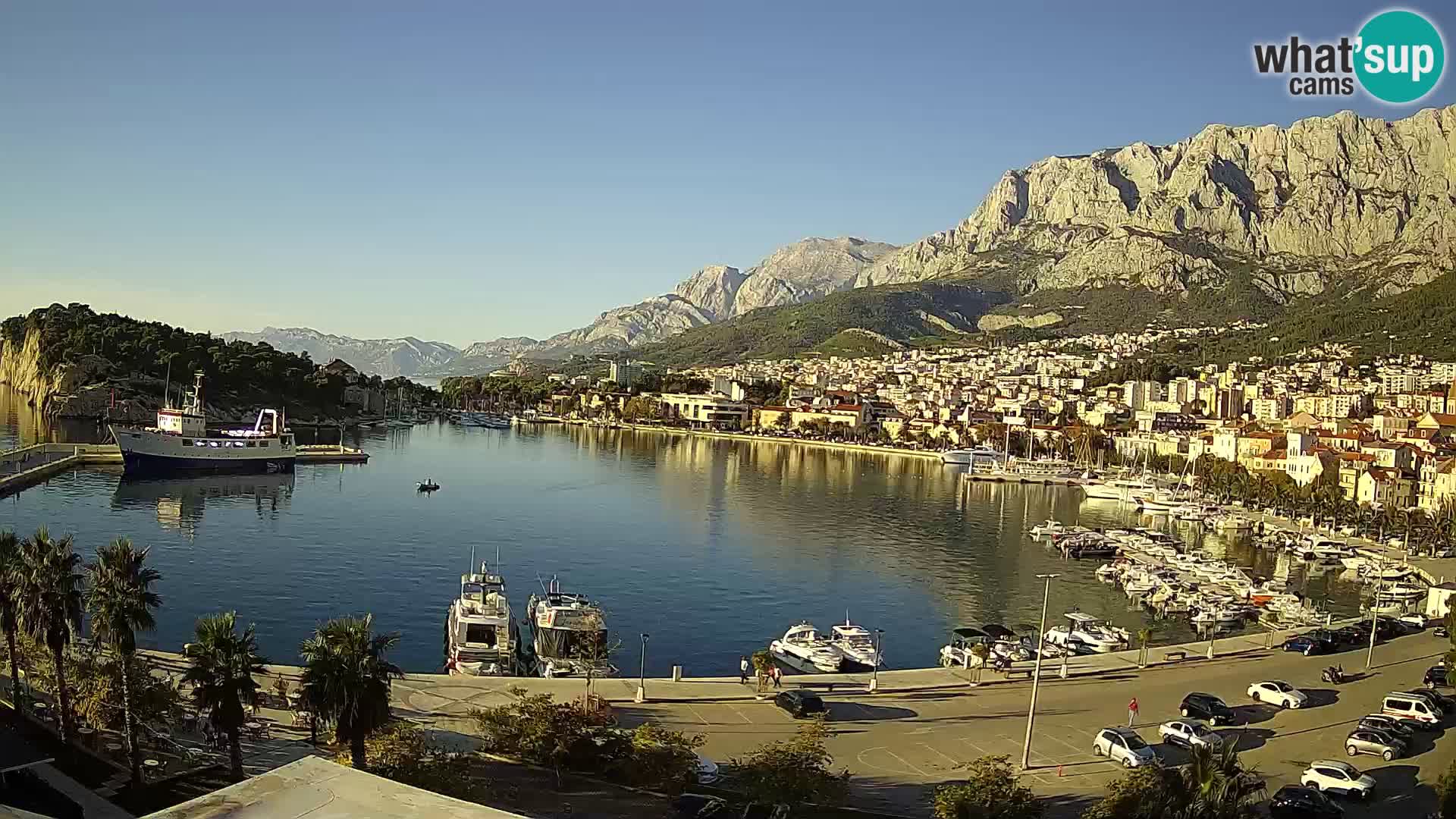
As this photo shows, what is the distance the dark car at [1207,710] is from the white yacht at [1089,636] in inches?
373

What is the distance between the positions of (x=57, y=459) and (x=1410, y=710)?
7283cm

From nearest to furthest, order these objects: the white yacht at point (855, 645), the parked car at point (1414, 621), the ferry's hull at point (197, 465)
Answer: the white yacht at point (855, 645) < the parked car at point (1414, 621) < the ferry's hull at point (197, 465)

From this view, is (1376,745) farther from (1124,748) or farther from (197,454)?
(197,454)

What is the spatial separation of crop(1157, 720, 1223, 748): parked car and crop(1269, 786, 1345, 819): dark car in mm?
2861

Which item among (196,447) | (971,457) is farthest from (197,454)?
(971,457)

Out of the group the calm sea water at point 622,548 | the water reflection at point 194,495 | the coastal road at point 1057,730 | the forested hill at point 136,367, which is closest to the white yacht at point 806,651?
the calm sea water at point 622,548

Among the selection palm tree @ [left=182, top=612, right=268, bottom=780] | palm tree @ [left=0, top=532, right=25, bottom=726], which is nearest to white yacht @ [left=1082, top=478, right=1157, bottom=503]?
palm tree @ [left=182, top=612, right=268, bottom=780]

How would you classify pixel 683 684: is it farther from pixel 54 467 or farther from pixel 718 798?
pixel 54 467

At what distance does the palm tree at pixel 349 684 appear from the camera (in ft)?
52.5

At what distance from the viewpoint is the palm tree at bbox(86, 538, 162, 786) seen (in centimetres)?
1762

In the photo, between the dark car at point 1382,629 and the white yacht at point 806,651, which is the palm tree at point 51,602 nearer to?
the white yacht at point 806,651

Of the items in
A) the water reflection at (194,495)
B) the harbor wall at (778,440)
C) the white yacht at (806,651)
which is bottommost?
the white yacht at (806,651)

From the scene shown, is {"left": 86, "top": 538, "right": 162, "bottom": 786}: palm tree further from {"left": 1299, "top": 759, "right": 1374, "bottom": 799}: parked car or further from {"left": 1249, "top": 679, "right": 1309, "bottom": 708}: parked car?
{"left": 1249, "top": 679, "right": 1309, "bottom": 708}: parked car

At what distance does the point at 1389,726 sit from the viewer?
22.7 meters
